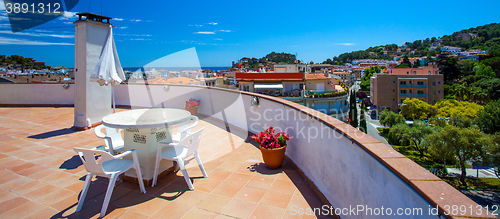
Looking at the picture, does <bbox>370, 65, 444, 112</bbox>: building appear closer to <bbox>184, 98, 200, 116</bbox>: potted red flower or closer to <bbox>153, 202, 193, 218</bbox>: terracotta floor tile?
<bbox>184, 98, 200, 116</bbox>: potted red flower

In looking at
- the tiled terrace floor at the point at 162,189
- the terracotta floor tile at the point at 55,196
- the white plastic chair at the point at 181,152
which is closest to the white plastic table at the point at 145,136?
the white plastic chair at the point at 181,152

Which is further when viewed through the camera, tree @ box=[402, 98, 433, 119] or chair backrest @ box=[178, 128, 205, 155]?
tree @ box=[402, 98, 433, 119]

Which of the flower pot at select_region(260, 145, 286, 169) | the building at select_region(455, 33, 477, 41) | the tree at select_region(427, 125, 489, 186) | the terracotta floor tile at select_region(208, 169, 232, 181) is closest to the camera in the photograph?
the terracotta floor tile at select_region(208, 169, 232, 181)

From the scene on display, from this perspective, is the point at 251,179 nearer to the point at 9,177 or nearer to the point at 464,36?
the point at 9,177

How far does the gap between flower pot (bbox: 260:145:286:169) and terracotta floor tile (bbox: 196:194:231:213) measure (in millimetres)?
984

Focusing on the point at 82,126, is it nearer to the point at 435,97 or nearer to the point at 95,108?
the point at 95,108

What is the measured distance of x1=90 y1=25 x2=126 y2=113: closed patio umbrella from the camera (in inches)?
189

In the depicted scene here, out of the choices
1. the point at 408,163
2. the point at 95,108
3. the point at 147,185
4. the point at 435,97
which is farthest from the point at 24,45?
the point at 435,97

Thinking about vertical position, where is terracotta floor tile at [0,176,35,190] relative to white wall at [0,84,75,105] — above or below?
below

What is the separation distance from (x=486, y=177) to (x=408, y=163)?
113 ft

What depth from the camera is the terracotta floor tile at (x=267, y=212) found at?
2379 mm

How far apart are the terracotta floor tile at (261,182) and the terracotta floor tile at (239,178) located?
0.22ft

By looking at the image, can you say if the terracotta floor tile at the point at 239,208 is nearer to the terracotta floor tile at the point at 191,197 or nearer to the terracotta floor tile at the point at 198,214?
the terracotta floor tile at the point at 198,214

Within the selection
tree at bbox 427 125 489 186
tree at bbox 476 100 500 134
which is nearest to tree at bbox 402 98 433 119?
tree at bbox 476 100 500 134
